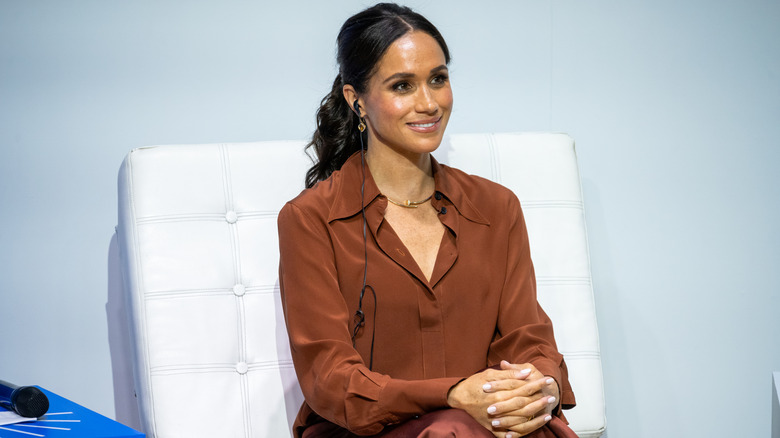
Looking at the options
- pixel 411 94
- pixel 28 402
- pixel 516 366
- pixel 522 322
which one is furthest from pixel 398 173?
pixel 28 402

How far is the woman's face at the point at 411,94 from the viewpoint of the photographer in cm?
190

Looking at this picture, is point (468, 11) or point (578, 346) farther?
point (468, 11)

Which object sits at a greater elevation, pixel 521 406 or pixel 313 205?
pixel 313 205

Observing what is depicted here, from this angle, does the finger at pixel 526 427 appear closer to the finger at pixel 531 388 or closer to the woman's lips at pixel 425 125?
the finger at pixel 531 388

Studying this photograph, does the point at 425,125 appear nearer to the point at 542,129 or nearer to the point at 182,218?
the point at 182,218

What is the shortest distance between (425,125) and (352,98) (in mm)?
203

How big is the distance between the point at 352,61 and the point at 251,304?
651 mm

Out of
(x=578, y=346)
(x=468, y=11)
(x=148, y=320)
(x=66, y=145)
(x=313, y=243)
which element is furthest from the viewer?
(x=468, y=11)

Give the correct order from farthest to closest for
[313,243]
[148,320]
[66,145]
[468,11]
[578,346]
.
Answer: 1. [468,11]
2. [66,145]
3. [578,346]
4. [148,320]
5. [313,243]

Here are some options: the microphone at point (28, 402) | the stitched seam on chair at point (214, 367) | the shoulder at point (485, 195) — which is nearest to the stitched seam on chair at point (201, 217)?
the stitched seam on chair at point (214, 367)

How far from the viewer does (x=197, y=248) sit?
2146 millimetres


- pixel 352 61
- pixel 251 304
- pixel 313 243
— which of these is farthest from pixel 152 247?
pixel 352 61

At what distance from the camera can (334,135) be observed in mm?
2152

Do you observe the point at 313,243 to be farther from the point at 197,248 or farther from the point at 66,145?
the point at 66,145
